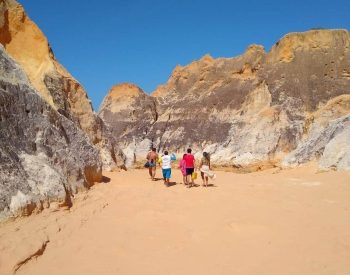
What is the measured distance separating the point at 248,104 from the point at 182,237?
22.9 m

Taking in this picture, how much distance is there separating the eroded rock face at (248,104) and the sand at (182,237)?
15039 mm

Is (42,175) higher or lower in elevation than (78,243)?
higher

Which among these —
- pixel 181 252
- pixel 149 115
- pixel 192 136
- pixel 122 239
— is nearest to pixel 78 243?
pixel 122 239

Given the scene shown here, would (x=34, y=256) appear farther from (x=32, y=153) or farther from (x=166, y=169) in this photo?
(x=166, y=169)

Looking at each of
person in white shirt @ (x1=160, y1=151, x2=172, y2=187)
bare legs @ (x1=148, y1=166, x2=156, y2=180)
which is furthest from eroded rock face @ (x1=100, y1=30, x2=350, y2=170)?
person in white shirt @ (x1=160, y1=151, x2=172, y2=187)

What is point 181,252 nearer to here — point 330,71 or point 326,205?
point 326,205

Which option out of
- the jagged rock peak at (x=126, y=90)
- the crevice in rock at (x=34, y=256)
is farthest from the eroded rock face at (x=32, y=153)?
the jagged rock peak at (x=126, y=90)

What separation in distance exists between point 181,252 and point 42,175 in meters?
3.23

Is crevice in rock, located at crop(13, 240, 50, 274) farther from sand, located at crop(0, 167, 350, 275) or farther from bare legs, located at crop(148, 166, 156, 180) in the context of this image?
bare legs, located at crop(148, 166, 156, 180)

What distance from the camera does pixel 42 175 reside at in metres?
7.11

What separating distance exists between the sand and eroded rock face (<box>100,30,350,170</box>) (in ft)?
49.3

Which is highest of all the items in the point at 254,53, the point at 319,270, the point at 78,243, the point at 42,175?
the point at 254,53

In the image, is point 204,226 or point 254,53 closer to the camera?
point 204,226

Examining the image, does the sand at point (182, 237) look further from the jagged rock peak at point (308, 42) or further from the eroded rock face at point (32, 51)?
the jagged rock peak at point (308, 42)
